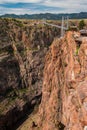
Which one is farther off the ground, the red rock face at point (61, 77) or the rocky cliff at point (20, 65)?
the red rock face at point (61, 77)

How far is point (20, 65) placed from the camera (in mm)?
143875

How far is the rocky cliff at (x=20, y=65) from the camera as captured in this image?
120562 millimetres

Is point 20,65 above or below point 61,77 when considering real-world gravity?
below

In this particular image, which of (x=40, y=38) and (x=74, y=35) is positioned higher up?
(x=74, y=35)

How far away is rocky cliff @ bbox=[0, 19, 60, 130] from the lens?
396 ft

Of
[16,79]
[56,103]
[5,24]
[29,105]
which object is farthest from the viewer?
[5,24]

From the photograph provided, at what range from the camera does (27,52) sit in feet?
488

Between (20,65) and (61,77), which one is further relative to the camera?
(20,65)

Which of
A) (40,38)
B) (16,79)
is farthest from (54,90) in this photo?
(40,38)

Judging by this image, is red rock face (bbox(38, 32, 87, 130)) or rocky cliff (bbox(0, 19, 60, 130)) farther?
rocky cliff (bbox(0, 19, 60, 130))

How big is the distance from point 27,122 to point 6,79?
26530mm

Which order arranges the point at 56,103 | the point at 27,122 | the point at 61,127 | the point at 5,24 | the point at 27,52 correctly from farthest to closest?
the point at 5,24, the point at 27,52, the point at 27,122, the point at 56,103, the point at 61,127

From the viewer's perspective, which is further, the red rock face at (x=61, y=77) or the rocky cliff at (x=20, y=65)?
the rocky cliff at (x=20, y=65)

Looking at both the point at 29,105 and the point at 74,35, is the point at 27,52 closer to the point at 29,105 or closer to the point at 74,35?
the point at 29,105
